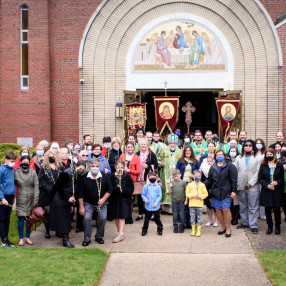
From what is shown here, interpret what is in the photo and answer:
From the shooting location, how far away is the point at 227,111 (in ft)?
48.4

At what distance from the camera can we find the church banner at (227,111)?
14.7m

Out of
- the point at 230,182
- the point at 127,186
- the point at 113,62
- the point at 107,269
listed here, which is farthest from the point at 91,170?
the point at 113,62

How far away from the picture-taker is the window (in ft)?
52.2

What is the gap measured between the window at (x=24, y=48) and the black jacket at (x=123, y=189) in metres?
8.57

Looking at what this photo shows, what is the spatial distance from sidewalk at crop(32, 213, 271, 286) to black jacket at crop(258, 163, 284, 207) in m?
0.71

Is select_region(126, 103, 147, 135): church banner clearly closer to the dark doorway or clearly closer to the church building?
the church building

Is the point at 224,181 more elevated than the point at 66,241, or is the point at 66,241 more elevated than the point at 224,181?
the point at 224,181

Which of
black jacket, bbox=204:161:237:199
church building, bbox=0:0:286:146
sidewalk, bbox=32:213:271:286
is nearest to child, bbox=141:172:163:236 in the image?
sidewalk, bbox=32:213:271:286

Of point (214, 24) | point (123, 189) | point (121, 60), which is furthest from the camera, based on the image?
point (121, 60)

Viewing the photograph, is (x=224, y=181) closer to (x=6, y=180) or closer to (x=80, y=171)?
(x=80, y=171)

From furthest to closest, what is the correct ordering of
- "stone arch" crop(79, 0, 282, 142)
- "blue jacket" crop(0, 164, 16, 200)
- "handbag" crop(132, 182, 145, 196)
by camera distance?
1. "stone arch" crop(79, 0, 282, 142)
2. "handbag" crop(132, 182, 145, 196)
3. "blue jacket" crop(0, 164, 16, 200)

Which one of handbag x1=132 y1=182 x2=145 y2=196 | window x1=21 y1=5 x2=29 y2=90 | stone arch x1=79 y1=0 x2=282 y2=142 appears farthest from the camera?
window x1=21 y1=5 x2=29 y2=90

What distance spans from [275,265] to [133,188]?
3175 mm

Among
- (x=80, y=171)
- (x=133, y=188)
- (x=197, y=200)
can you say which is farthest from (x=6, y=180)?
(x=197, y=200)
